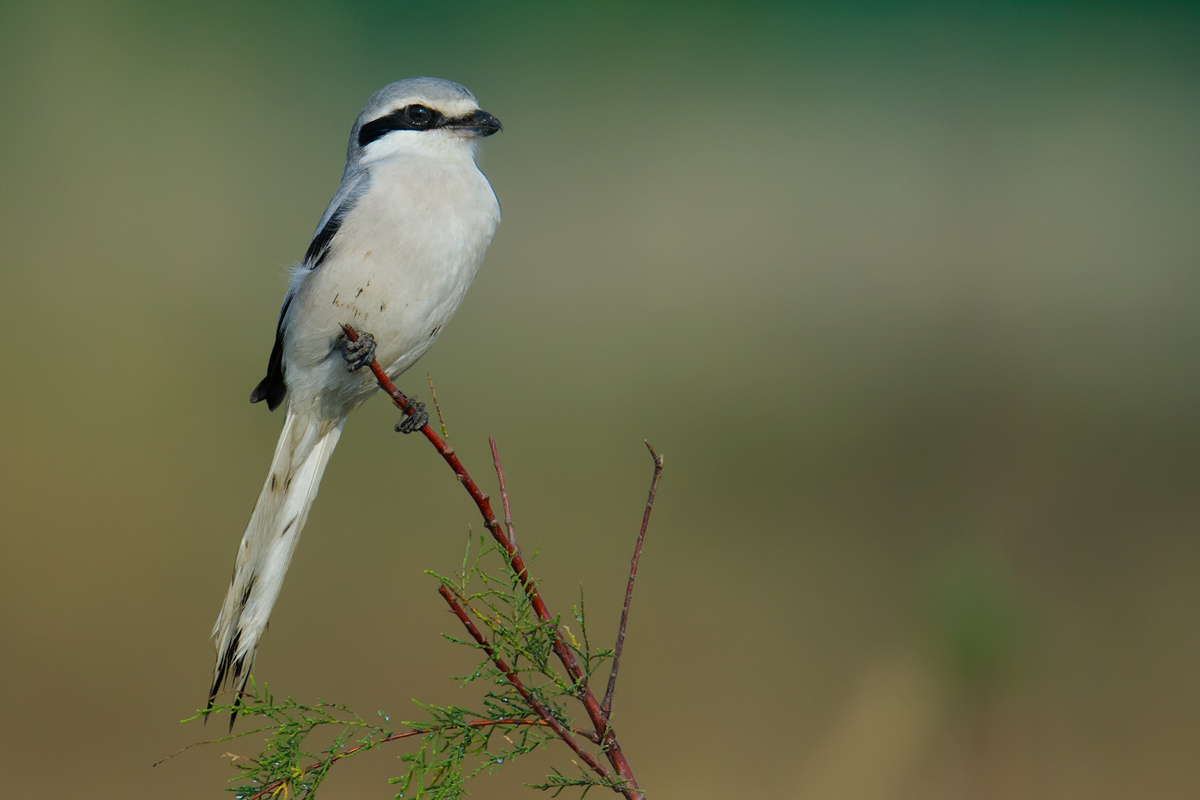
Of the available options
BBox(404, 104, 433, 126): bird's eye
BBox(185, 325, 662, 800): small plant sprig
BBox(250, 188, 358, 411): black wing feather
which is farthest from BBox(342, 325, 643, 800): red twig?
BBox(404, 104, 433, 126): bird's eye

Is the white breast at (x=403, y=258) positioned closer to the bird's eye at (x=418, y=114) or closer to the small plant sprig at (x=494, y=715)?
the bird's eye at (x=418, y=114)

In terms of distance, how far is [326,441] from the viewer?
171 cm

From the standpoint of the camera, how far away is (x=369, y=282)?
149 cm

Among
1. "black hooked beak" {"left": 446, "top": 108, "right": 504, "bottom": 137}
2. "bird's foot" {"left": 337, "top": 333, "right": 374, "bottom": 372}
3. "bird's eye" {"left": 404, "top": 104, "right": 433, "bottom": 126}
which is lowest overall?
"bird's foot" {"left": 337, "top": 333, "right": 374, "bottom": 372}

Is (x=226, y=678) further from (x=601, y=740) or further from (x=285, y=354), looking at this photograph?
(x=601, y=740)

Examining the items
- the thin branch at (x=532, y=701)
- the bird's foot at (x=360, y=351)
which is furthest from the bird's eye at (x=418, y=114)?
the thin branch at (x=532, y=701)

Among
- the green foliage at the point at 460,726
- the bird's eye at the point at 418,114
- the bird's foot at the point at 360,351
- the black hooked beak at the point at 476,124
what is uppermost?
the bird's eye at the point at 418,114

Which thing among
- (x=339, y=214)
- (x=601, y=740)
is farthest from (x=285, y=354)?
(x=601, y=740)

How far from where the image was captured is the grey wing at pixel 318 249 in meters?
1.57

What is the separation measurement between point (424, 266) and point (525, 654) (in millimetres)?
801

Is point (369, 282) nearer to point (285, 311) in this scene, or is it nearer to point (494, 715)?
point (285, 311)

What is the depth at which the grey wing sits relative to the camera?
61.9 inches

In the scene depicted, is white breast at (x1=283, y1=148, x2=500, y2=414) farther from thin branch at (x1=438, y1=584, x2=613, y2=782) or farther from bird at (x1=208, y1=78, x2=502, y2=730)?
thin branch at (x1=438, y1=584, x2=613, y2=782)

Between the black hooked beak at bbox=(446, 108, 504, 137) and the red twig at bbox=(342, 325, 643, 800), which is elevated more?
the black hooked beak at bbox=(446, 108, 504, 137)
